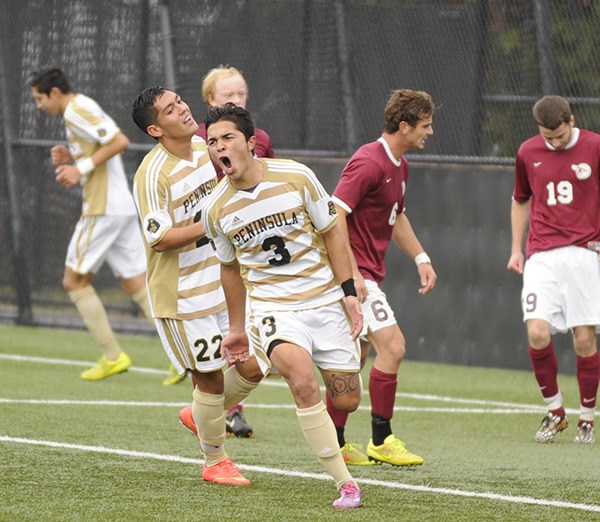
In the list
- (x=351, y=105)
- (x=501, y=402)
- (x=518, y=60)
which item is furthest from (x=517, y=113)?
(x=501, y=402)

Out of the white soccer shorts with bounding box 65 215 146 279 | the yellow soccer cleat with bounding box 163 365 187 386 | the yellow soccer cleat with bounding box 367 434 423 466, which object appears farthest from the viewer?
the white soccer shorts with bounding box 65 215 146 279

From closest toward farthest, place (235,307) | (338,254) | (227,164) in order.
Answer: (227,164) < (338,254) < (235,307)

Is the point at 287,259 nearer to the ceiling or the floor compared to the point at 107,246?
nearer to the ceiling

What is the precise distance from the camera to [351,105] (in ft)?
43.8

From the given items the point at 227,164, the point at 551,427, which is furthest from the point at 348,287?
the point at 551,427

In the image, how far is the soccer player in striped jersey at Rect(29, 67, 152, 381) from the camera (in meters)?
11.2

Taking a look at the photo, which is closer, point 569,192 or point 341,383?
point 341,383

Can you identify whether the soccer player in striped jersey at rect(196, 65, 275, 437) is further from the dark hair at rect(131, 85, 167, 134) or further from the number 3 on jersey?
the number 3 on jersey

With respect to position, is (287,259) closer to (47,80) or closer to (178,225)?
(178,225)

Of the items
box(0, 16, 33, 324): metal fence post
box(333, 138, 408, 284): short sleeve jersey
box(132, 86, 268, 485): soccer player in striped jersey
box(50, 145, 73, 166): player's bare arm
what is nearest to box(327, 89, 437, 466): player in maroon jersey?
box(333, 138, 408, 284): short sleeve jersey

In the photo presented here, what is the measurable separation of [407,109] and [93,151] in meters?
4.44

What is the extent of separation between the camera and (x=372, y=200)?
25.0 feet

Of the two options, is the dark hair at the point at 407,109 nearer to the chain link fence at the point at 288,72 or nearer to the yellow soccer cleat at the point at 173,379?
the yellow soccer cleat at the point at 173,379

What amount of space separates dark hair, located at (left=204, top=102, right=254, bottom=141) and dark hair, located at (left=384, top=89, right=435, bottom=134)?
5.07 ft
